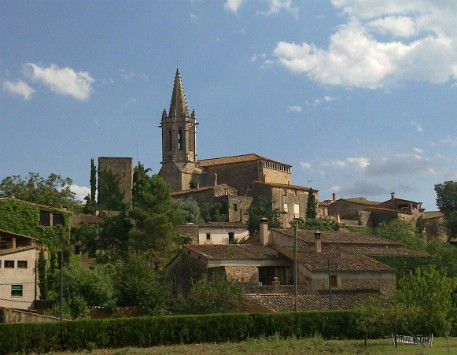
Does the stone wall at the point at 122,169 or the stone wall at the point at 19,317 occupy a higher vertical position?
the stone wall at the point at 122,169

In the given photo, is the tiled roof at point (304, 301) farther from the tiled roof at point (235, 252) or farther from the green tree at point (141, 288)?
the green tree at point (141, 288)

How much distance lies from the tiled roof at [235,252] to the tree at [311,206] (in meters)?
40.3

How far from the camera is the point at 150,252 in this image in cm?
5538

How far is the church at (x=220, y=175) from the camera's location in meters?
92.9

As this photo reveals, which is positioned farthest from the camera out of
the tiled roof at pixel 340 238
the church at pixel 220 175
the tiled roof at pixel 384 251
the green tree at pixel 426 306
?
the church at pixel 220 175

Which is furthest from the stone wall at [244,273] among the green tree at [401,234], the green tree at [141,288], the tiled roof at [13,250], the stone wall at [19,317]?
the green tree at [401,234]

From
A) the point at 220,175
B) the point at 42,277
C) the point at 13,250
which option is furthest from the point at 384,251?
the point at 220,175

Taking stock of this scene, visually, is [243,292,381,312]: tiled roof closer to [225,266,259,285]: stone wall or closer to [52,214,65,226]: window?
[225,266,259,285]: stone wall

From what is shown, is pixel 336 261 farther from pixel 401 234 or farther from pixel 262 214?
pixel 262 214

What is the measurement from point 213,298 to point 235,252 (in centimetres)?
790

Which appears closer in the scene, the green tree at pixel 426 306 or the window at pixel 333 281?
the green tree at pixel 426 306

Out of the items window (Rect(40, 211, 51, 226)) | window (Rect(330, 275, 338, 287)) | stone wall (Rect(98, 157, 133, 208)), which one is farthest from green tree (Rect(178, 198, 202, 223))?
window (Rect(330, 275, 338, 287))

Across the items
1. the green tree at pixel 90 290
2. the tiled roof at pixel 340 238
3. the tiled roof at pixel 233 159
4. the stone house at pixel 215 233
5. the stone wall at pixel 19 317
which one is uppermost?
the tiled roof at pixel 233 159

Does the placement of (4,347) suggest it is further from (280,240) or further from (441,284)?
(280,240)
